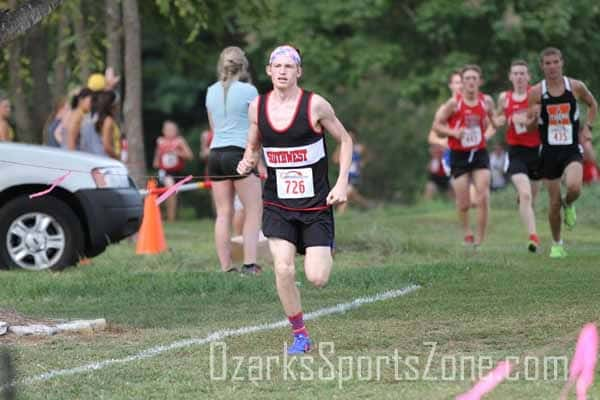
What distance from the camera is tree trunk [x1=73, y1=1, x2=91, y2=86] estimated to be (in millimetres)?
22925

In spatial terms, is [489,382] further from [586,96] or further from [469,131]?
[469,131]

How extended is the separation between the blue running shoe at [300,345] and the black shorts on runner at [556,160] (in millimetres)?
6926

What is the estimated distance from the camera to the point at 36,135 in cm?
2528

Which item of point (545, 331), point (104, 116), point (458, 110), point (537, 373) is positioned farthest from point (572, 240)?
point (537, 373)

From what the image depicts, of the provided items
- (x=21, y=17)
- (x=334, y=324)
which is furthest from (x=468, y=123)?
(x=21, y=17)

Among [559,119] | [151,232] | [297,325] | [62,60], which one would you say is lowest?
[297,325]

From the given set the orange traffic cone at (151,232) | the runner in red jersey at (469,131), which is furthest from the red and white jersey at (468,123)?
the orange traffic cone at (151,232)

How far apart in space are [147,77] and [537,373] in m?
37.8

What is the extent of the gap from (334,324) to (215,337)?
896 mm

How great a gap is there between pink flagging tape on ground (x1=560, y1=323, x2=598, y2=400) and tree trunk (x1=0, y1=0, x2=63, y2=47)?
14.0 ft

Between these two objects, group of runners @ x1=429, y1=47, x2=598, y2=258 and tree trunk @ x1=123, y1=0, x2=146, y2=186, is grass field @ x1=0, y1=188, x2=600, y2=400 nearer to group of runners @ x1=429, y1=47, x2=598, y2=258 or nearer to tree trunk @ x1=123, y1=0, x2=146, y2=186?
group of runners @ x1=429, y1=47, x2=598, y2=258

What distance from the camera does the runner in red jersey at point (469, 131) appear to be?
1775 centimetres

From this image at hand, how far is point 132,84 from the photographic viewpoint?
21078mm

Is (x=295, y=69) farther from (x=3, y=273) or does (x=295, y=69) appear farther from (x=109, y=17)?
(x=109, y=17)
